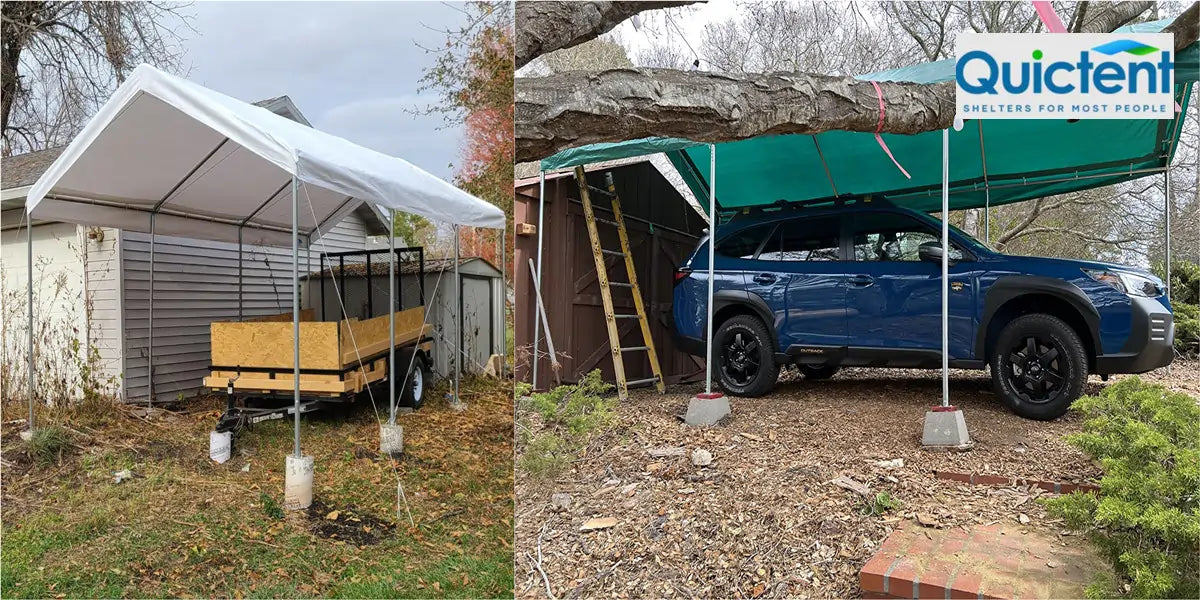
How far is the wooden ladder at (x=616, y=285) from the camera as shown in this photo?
6441mm

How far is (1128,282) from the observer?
4.72m

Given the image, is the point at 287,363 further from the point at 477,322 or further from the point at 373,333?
the point at 477,322

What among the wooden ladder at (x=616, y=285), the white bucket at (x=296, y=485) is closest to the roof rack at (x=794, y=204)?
the wooden ladder at (x=616, y=285)

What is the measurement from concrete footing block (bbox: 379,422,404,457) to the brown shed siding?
114 centimetres

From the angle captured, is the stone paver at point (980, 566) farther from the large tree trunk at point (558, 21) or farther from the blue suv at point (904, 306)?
the large tree trunk at point (558, 21)

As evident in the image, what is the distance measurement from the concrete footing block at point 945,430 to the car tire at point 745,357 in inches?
62.9

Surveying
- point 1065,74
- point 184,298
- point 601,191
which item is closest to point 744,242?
point 601,191

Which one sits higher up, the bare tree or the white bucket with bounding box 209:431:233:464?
the bare tree

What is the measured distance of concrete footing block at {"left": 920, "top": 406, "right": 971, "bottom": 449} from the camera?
4484 mm

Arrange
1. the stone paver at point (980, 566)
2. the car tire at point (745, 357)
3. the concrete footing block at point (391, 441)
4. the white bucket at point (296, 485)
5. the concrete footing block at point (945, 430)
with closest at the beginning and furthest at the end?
1. the stone paver at point (980, 566)
2. the concrete footing block at point (945, 430)
3. the white bucket at point (296, 485)
4. the car tire at point (745, 357)
5. the concrete footing block at point (391, 441)

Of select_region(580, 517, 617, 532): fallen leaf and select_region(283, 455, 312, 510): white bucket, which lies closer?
select_region(580, 517, 617, 532): fallen leaf

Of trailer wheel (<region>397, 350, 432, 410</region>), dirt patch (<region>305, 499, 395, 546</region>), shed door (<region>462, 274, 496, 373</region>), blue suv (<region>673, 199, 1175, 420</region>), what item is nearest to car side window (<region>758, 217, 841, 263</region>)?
blue suv (<region>673, 199, 1175, 420</region>)

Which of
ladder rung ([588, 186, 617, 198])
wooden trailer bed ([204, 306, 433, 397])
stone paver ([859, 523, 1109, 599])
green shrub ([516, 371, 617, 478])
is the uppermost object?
ladder rung ([588, 186, 617, 198])

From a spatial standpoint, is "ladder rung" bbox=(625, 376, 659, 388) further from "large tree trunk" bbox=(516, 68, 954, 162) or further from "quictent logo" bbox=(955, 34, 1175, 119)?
"quictent logo" bbox=(955, 34, 1175, 119)
